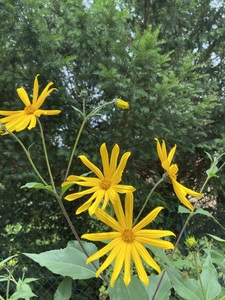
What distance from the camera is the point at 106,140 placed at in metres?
2.62

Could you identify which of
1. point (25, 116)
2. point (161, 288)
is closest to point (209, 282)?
point (161, 288)

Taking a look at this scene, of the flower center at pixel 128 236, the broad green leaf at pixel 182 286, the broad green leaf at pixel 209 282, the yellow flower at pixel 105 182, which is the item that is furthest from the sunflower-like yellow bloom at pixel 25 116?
the broad green leaf at pixel 209 282

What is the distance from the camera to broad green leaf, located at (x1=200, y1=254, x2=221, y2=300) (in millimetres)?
810

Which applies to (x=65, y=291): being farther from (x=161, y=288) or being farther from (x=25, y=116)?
(x=25, y=116)

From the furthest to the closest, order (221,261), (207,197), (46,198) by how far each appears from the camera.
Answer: (207,197)
(46,198)
(221,261)

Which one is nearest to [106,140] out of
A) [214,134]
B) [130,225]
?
[214,134]

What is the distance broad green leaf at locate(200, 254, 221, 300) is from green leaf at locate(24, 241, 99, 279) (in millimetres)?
262

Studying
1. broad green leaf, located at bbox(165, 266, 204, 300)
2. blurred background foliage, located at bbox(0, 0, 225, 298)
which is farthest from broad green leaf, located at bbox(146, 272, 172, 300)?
blurred background foliage, located at bbox(0, 0, 225, 298)

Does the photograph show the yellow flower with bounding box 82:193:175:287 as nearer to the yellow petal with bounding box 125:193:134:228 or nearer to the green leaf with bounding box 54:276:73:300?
the yellow petal with bounding box 125:193:134:228

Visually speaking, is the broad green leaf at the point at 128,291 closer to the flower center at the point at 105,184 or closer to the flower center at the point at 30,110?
the flower center at the point at 105,184

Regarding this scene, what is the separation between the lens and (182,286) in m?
0.74

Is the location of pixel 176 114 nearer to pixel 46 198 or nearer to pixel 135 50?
pixel 135 50

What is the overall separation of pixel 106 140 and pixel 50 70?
0.62m

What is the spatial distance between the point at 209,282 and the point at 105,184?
412mm
